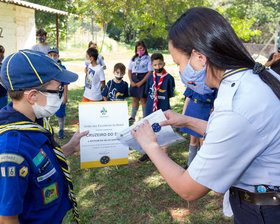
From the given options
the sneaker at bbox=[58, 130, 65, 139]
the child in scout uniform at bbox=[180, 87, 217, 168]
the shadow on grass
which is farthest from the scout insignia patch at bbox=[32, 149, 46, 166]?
the sneaker at bbox=[58, 130, 65, 139]

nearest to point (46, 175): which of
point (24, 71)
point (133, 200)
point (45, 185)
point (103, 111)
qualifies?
point (45, 185)

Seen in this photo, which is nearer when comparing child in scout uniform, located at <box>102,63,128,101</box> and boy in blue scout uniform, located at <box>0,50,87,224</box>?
boy in blue scout uniform, located at <box>0,50,87,224</box>

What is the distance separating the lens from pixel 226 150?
1106 mm

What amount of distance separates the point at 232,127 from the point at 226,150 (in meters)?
0.10

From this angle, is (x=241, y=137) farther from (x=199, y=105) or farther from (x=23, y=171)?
(x=199, y=105)

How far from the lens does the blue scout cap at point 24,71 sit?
1.53 meters

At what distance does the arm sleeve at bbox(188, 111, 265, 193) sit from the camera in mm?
1087

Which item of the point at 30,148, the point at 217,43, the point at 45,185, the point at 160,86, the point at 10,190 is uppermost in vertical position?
the point at 217,43

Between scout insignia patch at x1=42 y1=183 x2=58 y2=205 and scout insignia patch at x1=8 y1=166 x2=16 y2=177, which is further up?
scout insignia patch at x1=8 y1=166 x2=16 y2=177

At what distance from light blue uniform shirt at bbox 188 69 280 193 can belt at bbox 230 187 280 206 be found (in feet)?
0.20

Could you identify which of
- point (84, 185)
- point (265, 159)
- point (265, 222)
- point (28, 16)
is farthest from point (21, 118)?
point (28, 16)

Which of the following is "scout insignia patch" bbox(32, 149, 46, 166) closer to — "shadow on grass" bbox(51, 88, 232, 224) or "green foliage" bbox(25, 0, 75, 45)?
"shadow on grass" bbox(51, 88, 232, 224)

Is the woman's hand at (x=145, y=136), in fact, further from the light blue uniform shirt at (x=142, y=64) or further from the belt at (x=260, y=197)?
the light blue uniform shirt at (x=142, y=64)

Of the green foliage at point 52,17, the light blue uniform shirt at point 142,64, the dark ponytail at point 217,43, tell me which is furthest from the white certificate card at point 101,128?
the green foliage at point 52,17
